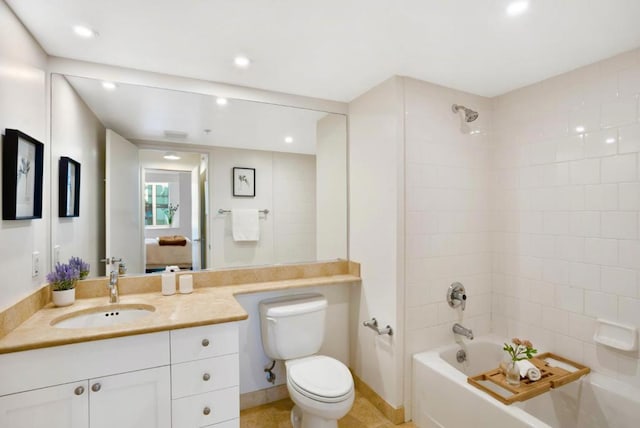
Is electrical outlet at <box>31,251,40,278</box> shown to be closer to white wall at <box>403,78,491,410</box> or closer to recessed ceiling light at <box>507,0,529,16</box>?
white wall at <box>403,78,491,410</box>

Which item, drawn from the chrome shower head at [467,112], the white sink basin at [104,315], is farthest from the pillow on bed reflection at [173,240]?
the chrome shower head at [467,112]

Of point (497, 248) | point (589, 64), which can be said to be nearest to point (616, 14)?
point (589, 64)

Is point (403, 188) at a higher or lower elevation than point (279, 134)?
lower

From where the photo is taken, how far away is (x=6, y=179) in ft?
4.43

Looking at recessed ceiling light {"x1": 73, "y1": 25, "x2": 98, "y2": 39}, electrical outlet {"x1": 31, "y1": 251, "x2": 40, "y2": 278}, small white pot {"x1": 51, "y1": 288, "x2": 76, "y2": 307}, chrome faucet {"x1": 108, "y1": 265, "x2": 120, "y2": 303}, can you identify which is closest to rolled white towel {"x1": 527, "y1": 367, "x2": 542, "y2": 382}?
chrome faucet {"x1": 108, "y1": 265, "x2": 120, "y2": 303}

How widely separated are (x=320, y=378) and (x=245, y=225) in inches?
45.6

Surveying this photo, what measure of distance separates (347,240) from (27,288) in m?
1.94

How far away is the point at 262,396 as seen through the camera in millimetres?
2350

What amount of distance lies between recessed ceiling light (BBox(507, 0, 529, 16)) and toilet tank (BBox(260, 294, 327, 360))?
1.90m

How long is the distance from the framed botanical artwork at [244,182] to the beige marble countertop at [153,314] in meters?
0.67

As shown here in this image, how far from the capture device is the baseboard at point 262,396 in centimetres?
231

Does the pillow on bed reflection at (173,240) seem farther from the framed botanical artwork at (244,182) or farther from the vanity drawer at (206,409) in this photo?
the vanity drawer at (206,409)

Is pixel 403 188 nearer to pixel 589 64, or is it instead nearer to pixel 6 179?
pixel 589 64

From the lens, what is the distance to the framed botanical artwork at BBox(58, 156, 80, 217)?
1809mm
